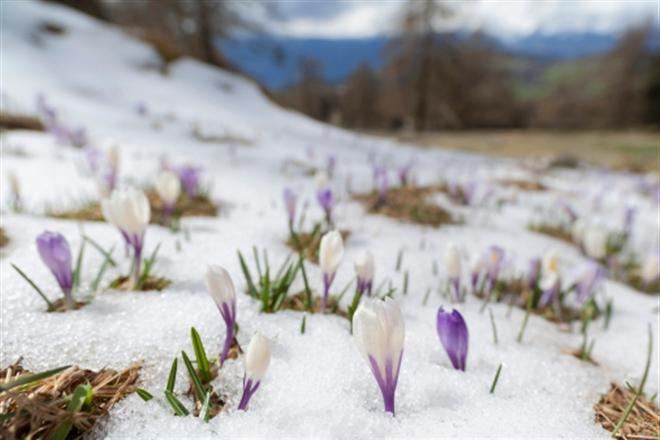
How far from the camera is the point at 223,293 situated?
1000 millimetres

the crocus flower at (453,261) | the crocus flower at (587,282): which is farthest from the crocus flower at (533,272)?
the crocus flower at (453,261)

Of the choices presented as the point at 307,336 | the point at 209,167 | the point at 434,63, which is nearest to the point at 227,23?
the point at 434,63

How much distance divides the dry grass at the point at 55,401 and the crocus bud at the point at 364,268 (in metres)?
0.62

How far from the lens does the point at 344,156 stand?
470 cm

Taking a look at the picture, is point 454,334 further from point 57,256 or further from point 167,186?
point 167,186

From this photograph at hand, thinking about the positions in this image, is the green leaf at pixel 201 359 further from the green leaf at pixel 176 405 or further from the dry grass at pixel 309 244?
the dry grass at pixel 309 244

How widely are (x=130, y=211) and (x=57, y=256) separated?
0.21 metres

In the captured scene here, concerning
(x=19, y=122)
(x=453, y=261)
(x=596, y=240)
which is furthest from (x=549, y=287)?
(x=19, y=122)

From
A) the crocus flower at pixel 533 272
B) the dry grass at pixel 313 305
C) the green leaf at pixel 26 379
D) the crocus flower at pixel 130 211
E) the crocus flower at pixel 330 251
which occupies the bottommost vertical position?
the dry grass at pixel 313 305

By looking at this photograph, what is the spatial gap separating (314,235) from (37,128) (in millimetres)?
3408

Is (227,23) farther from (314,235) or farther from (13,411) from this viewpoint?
(13,411)

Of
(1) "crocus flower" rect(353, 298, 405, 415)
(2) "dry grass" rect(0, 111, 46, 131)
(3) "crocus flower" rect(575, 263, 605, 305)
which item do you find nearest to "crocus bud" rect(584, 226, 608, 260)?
(3) "crocus flower" rect(575, 263, 605, 305)

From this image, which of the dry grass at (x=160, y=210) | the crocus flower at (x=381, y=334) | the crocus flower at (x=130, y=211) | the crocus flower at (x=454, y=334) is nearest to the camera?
the crocus flower at (x=381, y=334)

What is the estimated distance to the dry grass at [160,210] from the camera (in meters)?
1.96
